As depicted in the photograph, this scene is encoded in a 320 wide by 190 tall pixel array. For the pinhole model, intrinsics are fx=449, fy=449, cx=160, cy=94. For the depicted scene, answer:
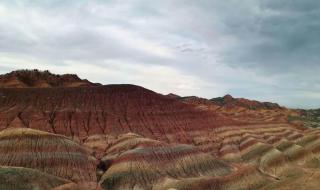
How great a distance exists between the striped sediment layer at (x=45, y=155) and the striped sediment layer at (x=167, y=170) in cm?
772

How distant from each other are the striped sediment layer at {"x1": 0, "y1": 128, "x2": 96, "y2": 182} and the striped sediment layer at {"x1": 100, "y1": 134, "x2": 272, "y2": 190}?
304 inches

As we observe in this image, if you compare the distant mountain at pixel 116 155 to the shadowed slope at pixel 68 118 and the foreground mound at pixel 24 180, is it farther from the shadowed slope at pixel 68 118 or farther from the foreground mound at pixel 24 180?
the shadowed slope at pixel 68 118

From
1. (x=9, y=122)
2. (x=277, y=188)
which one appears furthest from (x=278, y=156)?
(x=9, y=122)

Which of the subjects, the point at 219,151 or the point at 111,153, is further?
the point at 219,151

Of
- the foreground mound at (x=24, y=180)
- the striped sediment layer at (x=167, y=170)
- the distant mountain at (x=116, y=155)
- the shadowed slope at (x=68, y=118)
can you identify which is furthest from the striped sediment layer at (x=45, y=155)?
the shadowed slope at (x=68, y=118)

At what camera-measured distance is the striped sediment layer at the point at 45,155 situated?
130 m

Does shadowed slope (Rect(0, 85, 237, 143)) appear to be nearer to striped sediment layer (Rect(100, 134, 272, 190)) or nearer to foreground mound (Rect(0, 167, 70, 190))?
striped sediment layer (Rect(100, 134, 272, 190))

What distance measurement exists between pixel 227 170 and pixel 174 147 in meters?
19.5

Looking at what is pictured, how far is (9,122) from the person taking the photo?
573 ft

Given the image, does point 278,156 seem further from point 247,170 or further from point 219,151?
point 247,170

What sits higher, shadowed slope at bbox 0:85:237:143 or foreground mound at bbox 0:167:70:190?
shadowed slope at bbox 0:85:237:143

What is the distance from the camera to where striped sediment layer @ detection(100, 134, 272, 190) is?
436 feet

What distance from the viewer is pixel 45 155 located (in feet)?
443

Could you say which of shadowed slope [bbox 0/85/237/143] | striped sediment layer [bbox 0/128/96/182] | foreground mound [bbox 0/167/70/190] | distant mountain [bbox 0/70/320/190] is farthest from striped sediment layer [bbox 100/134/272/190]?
foreground mound [bbox 0/167/70/190]
